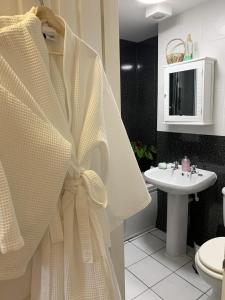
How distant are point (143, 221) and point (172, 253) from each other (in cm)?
49

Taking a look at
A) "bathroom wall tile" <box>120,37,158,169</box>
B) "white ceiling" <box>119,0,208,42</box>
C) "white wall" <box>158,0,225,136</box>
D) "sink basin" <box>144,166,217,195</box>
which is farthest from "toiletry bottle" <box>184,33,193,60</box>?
"sink basin" <box>144,166,217,195</box>

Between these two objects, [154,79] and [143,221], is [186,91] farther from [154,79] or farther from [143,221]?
[143,221]

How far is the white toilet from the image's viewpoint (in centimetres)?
140

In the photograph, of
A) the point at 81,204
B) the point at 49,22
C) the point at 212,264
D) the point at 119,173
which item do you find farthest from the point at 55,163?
the point at 212,264

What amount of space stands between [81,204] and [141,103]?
2396 mm

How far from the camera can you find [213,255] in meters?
1.51

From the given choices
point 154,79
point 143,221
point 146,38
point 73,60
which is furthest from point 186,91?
point 73,60

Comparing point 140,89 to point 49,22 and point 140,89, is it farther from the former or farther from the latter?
point 49,22

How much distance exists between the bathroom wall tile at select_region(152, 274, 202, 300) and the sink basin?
2.37ft

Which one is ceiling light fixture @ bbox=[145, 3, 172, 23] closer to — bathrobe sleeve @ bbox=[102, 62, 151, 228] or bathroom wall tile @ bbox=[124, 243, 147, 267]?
bathrobe sleeve @ bbox=[102, 62, 151, 228]

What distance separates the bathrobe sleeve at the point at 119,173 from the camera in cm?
74

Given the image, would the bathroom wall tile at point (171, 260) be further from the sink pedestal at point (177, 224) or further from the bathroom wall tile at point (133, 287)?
the bathroom wall tile at point (133, 287)

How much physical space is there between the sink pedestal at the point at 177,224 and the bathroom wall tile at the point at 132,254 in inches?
10.5

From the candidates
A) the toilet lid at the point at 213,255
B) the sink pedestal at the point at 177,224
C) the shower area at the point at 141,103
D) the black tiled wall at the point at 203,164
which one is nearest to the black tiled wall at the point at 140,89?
the shower area at the point at 141,103
